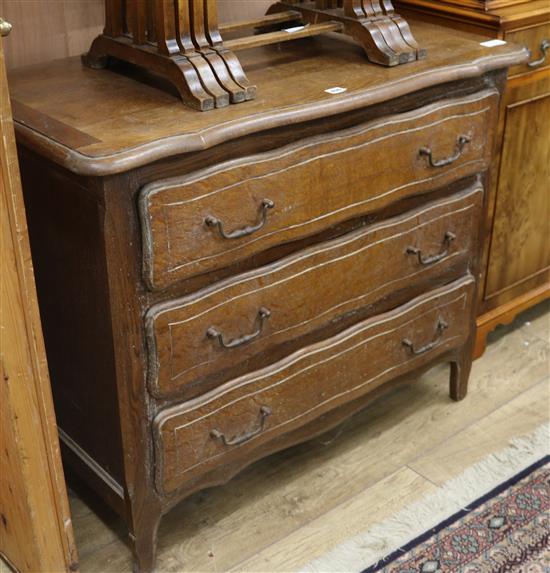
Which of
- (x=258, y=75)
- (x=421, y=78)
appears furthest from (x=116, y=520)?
(x=421, y=78)

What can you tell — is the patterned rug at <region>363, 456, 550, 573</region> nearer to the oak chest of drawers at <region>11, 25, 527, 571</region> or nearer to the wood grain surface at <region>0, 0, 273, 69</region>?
the oak chest of drawers at <region>11, 25, 527, 571</region>

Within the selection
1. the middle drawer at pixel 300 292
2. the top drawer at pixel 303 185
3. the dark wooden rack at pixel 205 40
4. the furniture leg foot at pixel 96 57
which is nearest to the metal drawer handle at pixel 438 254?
the middle drawer at pixel 300 292

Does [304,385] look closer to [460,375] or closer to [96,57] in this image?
[460,375]

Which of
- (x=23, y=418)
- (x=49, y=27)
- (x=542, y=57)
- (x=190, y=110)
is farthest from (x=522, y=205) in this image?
(x=23, y=418)

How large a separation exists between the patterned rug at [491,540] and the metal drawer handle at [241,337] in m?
0.59

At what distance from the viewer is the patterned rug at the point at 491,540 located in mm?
2084

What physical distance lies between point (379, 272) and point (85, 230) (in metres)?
0.70

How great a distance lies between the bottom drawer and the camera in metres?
1.93

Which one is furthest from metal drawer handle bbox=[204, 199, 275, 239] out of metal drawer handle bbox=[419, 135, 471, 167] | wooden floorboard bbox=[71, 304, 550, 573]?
wooden floorboard bbox=[71, 304, 550, 573]

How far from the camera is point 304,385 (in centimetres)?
210

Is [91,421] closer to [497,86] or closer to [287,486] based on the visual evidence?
[287,486]

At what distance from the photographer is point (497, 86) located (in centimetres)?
221

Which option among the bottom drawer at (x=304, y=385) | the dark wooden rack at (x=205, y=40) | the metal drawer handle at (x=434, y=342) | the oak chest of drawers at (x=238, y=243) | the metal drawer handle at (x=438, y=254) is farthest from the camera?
the metal drawer handle at (x=434, y=342)

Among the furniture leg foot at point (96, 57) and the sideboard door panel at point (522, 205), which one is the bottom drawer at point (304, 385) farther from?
the furniture leg foot at point (96, 57)
